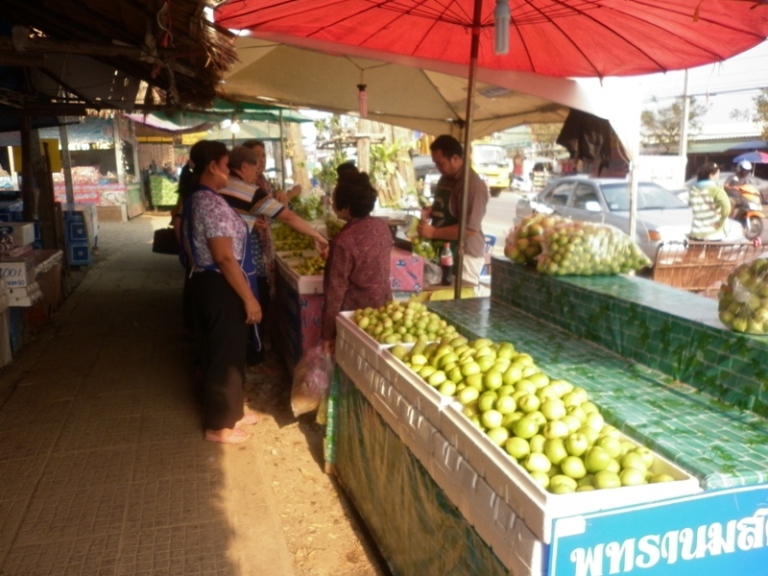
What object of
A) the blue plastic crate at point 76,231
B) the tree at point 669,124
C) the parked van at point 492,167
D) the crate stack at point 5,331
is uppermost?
the tree at point 669,124

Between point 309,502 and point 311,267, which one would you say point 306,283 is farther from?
point 309,502

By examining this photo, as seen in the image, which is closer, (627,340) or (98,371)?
(627,340)

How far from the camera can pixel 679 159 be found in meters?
14.3

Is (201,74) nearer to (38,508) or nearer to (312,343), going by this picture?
(312,343)

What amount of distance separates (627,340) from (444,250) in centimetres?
264

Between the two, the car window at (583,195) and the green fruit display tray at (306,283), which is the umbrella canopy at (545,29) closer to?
the green fruit display tray at (306,283)

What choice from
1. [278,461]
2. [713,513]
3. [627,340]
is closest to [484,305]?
[627,340]

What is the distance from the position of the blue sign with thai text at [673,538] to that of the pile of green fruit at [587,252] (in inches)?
67.6

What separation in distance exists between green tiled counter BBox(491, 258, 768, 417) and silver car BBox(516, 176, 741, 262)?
5947 mm

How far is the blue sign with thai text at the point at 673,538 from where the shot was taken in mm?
1533

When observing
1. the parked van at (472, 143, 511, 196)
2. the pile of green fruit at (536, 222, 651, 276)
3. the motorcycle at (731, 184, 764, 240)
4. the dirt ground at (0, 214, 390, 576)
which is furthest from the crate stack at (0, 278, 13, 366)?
the parked van at (472, 143, 511, 196)

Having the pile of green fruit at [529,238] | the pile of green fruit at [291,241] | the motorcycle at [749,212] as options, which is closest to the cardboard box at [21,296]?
the pile of green fruit at [291,241]

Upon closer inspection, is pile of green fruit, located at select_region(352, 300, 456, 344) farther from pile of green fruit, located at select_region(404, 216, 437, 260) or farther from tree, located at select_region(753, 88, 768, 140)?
tree, located at select_region(753, 88, 768, 140)

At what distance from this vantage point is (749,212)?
12.0 metres
